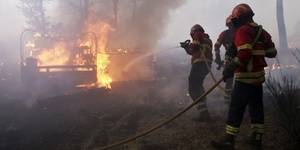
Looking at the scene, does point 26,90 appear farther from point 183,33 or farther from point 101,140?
point 183,33

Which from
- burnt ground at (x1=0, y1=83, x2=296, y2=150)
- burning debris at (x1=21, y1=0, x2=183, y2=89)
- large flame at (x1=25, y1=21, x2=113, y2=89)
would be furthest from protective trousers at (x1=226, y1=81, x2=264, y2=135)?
burning debris at (x1=21, y1=0, x2=183, y2=89)

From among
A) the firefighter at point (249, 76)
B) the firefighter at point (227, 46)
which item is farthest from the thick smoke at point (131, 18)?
the firefighter at point (249, 76)

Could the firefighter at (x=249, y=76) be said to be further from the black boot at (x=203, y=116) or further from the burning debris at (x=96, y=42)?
the burning debris at (x=96, y=42)

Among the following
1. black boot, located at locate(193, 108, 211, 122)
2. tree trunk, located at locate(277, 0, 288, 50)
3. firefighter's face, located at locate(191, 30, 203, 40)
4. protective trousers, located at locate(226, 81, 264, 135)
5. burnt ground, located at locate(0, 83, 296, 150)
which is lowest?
burnt ground, located at locate(0, 83, 296, 150)

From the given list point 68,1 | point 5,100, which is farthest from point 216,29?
point 5,100

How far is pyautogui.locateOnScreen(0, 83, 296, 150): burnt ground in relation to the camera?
6.67m

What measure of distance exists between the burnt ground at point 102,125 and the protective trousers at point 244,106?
495 millimetres

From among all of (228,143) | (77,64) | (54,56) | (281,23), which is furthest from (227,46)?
(281,23)

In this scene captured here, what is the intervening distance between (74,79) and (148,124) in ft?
22.0

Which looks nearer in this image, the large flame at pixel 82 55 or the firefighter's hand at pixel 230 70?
the firefighter's hand at pixel 230 70

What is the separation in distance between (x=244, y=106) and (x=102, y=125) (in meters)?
3.39

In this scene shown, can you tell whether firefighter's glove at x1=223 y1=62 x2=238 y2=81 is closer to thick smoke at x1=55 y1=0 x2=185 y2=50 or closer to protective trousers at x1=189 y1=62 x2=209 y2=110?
protective trousers at x1=189 y1=62 x2=209 y2=110

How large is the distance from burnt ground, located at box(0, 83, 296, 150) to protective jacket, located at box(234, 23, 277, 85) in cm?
115

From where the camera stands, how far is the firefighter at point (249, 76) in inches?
223
